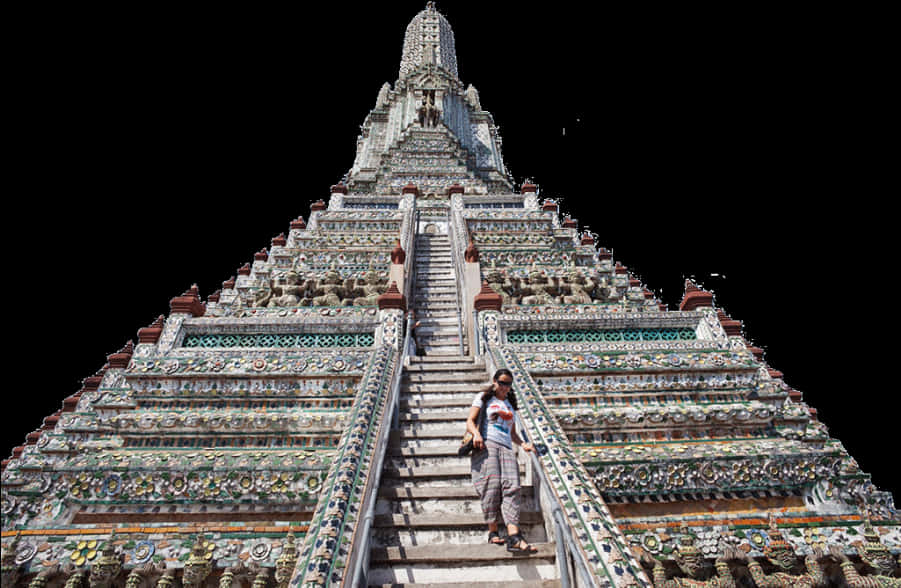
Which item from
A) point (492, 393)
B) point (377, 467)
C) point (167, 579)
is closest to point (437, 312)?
point (492, 393)

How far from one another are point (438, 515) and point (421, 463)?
0.88 m

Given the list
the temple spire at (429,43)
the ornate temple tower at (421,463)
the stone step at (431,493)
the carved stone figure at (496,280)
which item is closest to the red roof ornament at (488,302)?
the ornate temple tower at (421,463)

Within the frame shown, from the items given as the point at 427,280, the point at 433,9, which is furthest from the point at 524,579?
the point at 433,9

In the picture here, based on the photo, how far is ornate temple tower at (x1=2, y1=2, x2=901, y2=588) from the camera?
4289 mm

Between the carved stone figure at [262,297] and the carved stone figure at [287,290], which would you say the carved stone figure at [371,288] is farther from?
the carved stone figure at [262,297]

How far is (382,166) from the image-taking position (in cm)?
2305

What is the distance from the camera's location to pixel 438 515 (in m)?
4.72

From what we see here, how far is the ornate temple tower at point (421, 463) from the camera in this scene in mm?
4289

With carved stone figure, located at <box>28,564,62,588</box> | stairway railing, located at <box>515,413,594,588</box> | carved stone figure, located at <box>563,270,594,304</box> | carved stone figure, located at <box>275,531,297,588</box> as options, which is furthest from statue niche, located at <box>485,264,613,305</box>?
carved stone figure, located at <box>28,564,62,588</box>

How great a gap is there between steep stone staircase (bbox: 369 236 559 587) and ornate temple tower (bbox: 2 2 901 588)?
2cm

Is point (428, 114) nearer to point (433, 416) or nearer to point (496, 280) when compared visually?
point (496, 280)

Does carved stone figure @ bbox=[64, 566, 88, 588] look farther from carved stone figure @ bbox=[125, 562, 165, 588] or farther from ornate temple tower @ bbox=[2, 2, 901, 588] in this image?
carved stone figure @ bbox=[125, 562, 165, 588]

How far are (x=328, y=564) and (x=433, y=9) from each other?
47578 millimetres

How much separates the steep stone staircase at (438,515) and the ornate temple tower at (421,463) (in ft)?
0.07
